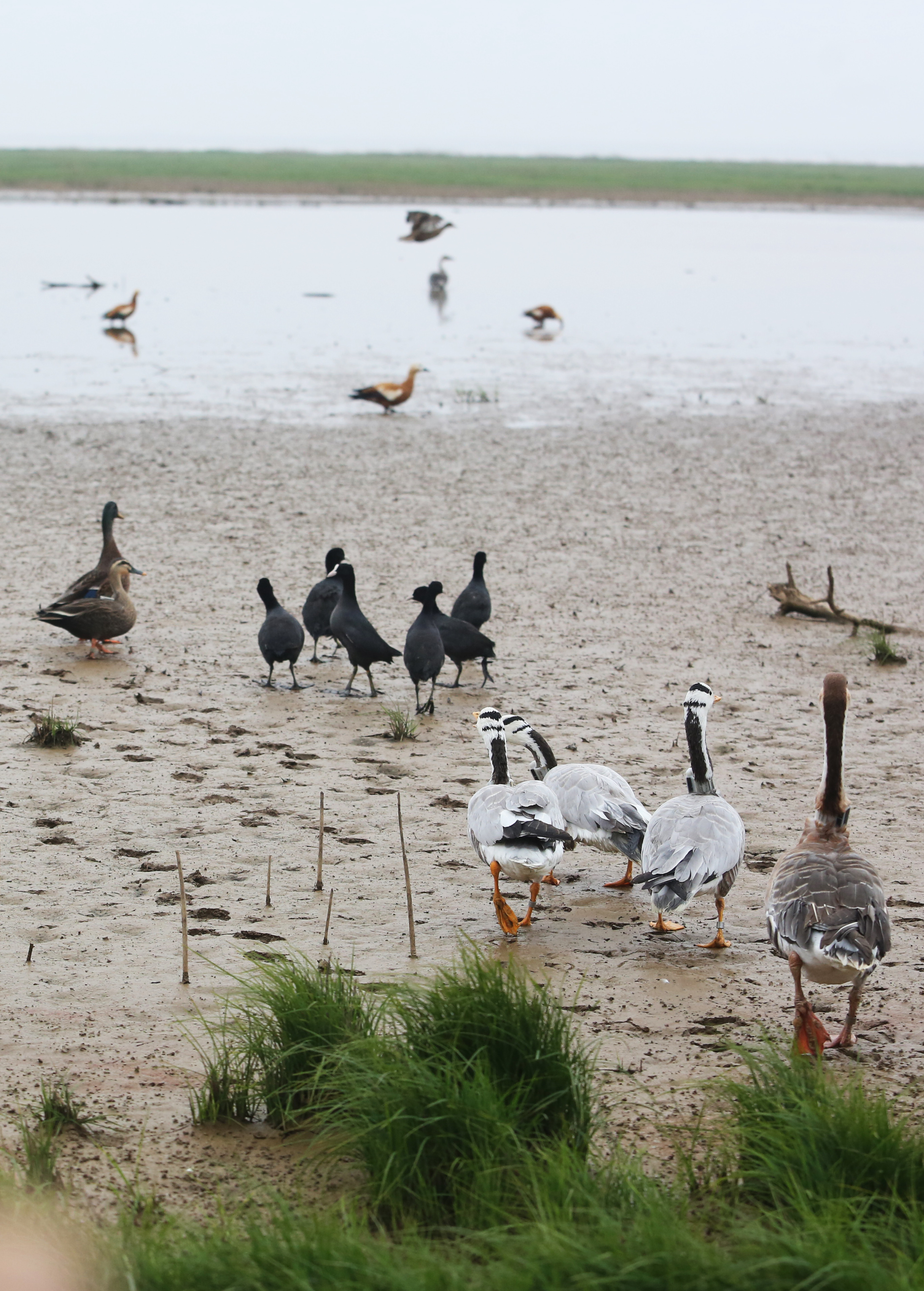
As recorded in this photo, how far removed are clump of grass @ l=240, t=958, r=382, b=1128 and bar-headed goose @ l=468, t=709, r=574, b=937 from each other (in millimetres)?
1197

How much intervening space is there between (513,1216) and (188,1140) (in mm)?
1182

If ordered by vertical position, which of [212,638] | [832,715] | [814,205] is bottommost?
[212,638]

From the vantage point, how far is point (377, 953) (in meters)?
5.23

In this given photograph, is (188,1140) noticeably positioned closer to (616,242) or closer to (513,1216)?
(513,1216)

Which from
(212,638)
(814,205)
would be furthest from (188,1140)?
(814,205)

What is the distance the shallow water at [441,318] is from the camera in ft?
68.0

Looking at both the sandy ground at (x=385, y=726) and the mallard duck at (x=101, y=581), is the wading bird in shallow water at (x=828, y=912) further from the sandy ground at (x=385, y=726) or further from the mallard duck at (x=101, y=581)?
the mallard duck at (x=101, y=581)

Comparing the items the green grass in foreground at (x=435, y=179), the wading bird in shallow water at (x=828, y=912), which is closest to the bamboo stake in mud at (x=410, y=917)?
the wading bird in shallow water at (x=828, y=912)

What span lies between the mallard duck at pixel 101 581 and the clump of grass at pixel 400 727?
7.99 feet

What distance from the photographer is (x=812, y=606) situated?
1036cm

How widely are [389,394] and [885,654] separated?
34.6 ft

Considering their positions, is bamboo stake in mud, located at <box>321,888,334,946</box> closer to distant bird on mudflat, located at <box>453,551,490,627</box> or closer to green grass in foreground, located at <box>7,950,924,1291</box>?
green grass in foreground, located at <box>7,950,924,1291</box>

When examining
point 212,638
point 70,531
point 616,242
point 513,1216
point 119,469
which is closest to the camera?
point 513,1216

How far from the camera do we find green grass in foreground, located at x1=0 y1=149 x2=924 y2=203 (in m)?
77.4
